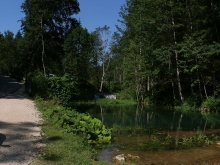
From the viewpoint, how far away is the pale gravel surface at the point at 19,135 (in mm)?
7562

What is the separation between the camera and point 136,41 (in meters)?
36.2

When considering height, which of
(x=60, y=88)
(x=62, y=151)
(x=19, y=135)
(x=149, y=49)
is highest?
(x=149, y=49)

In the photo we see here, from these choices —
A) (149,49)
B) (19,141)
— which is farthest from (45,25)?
(19,141)

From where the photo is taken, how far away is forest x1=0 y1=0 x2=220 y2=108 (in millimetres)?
29203

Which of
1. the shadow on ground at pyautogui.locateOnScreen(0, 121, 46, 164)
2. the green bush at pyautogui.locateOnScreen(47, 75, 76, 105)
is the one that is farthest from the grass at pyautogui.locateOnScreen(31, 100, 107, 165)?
the green bush at pyautogui.locateOnScreen(47, 75, 76, 105)

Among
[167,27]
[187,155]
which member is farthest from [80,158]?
[167,27]

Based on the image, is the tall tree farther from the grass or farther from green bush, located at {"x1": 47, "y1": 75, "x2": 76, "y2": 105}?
the grass

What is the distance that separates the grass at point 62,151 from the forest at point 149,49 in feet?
30.0

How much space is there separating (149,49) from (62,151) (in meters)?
26.9

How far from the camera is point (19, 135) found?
9.90 m

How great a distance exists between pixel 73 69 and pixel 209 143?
104ft

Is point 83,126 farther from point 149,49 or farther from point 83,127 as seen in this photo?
point 149,49

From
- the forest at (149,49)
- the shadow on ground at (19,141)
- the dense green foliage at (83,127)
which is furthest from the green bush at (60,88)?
the shadow on ground at (19,141)

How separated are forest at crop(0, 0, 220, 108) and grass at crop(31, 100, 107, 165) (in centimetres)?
915
